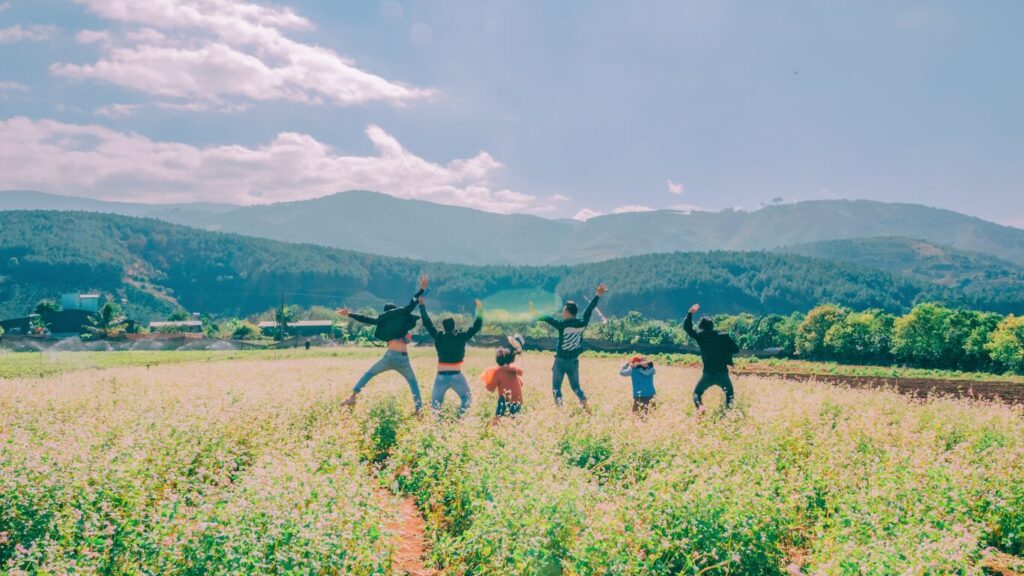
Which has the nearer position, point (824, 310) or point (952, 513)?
point (952, 513)

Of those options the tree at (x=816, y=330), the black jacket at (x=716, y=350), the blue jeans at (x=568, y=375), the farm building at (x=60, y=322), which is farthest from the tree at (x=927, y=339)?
the farm building at (x=60, y=322)

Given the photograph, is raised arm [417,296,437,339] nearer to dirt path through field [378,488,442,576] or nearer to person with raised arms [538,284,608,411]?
person with raised arms [538,284,608,411]

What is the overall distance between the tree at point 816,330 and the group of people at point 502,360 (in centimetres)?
5257

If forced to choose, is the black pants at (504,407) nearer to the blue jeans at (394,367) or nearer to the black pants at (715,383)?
the blue jeans at (394,367)

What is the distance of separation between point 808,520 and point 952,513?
56.2 inches

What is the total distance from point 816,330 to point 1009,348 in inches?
668

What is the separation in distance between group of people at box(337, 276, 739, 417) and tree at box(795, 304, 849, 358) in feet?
172

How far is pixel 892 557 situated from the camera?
4.16 meters

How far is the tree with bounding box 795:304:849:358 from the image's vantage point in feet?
190

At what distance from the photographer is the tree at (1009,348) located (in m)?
43.0

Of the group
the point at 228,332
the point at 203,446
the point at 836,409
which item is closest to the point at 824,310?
the point at 836,409

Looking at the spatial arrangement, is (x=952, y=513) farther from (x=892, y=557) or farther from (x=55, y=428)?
(x=55, y=428)

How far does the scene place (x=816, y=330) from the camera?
59.3m

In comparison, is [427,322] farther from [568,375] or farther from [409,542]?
[409,542]
